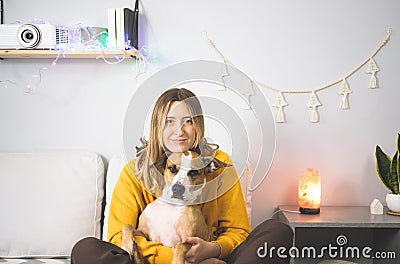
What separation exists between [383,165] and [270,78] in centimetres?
73

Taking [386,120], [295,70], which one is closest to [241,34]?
[295,70]

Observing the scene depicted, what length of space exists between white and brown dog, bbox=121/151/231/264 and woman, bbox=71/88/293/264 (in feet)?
0.11

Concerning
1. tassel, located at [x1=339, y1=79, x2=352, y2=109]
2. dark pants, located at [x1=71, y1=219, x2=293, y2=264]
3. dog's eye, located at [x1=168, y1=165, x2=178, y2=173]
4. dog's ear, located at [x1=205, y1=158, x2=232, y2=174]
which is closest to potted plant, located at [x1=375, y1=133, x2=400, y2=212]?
tassel, located at [x1=339, y1=79, x2=352, y2=109]

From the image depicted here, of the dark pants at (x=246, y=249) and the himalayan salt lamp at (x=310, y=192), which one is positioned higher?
the himalayan salt lamp at (x=310, y=192)

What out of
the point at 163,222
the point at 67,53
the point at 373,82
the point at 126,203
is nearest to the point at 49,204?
the point at 126,203

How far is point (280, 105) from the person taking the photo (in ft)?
9.45

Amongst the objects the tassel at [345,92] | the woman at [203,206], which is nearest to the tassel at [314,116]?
the tassel at [345,92]

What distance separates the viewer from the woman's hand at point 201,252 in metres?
1.90

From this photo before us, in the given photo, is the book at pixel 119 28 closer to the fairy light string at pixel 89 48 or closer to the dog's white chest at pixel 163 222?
the fairy light string at pixel 89 48

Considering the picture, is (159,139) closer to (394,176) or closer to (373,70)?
(394,176)

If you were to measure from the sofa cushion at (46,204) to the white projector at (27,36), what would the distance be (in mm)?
552

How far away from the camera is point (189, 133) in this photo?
208cm

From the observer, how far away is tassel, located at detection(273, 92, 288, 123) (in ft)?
9.45

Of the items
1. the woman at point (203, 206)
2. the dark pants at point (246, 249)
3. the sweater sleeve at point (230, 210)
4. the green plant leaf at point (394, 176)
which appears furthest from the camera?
the green plant leaf at point (394, 176)
